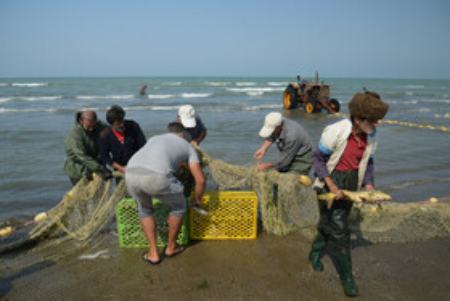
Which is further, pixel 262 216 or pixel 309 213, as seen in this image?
pixel 309 213

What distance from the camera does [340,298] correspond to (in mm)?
2717

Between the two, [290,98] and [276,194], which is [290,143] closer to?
[276,194]

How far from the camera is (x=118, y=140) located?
375cm

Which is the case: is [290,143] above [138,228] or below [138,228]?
above

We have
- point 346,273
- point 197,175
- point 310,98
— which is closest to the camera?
point 346,273

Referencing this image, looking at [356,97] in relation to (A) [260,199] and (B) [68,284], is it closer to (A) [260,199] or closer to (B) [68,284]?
(A) [260,199]

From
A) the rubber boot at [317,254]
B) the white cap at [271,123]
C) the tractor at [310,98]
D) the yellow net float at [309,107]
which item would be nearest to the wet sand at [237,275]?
the rubber boot at [317,254]

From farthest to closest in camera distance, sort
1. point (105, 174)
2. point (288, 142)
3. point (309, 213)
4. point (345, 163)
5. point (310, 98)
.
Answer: point (310, 98) < point (309, 213) < point (105, 174) < point (288, 142) < point (345, 163)

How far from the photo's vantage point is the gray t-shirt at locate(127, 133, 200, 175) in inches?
112

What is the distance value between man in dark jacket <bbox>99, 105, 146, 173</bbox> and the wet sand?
100 cm

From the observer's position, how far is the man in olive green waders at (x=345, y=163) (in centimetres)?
→ 242

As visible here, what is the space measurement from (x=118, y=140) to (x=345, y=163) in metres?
2.47

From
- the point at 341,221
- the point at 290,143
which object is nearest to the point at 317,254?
the point at 341,221

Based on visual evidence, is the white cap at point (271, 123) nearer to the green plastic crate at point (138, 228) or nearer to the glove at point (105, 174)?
the green plastic crate at point (138, 228)
